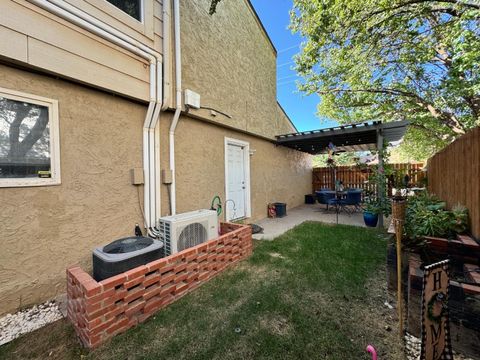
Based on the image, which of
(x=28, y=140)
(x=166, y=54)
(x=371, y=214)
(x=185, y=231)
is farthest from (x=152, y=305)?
(x=371, y=214)

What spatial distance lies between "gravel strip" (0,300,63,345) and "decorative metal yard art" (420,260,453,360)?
10.4ft

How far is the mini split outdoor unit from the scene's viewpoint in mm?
2613

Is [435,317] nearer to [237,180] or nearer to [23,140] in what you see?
[23,140]

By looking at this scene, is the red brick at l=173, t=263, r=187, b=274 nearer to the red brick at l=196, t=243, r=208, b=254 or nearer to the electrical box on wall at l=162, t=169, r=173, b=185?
the red brick at l=196, t=243, r=208, b=254

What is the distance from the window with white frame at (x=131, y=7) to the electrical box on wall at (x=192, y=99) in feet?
3.97

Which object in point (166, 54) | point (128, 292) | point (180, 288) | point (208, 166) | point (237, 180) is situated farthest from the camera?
point (237, 180)

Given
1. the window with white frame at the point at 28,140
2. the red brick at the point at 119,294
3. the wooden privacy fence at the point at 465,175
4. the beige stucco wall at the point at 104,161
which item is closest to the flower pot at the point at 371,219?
the wooden privacy fence at the point at 465,175

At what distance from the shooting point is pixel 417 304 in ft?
5.76

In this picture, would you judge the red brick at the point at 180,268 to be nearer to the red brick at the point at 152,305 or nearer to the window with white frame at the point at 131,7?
the red brick at the point at 152,305

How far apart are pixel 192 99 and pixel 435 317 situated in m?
4.00

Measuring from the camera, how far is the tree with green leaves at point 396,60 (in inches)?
153

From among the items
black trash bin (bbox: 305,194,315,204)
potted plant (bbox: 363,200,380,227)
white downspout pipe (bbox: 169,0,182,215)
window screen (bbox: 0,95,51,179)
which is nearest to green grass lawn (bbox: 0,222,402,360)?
window screen (bbox: 0,95,51,179)

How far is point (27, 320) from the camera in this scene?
1.97m

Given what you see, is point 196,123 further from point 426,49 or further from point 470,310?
point 426,49
